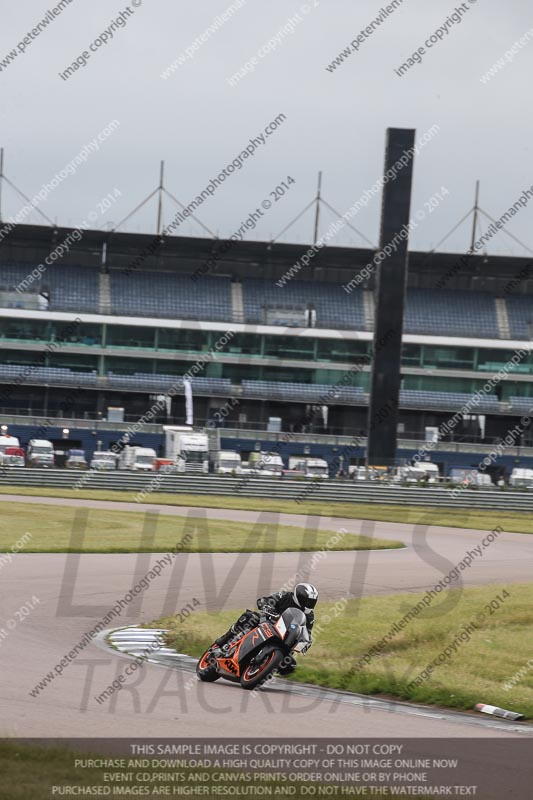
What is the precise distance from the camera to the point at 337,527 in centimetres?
3925

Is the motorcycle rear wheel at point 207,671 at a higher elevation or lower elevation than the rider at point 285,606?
lower

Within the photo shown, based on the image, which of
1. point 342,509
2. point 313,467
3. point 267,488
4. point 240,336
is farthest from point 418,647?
point 240,336

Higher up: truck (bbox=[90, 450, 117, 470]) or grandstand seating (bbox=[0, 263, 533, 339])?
grandstand seating (bbox=[0, 263, 533, 339])

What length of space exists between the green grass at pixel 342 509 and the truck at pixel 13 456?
1103 centimetres

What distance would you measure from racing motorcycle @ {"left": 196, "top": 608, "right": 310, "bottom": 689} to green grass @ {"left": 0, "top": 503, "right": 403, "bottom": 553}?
47.6 feet

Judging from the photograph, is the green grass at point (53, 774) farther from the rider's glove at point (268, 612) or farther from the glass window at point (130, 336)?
the glass window at point (130, 336)

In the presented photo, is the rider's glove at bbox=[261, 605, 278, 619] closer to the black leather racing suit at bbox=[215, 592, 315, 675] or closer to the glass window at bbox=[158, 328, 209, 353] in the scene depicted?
the black leather racing suit at bbox=[215, 592, 315, 675]

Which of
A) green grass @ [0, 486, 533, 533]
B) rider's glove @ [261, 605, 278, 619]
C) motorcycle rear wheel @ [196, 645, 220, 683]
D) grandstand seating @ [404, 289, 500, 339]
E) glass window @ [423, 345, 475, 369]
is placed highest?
grandstand seating @ [404, 289, 500, 339]

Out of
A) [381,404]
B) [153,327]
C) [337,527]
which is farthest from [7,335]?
[337,527]

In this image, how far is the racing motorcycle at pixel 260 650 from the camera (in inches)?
465

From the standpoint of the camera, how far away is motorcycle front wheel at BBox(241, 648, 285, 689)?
1194 centimetres

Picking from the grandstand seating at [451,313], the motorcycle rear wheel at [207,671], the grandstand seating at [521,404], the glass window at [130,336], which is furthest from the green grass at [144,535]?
the grandstand seating at [451,313]

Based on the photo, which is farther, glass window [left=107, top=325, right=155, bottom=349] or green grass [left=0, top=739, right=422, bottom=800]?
glass window [left=107, top=325, right=155, bottom=349]

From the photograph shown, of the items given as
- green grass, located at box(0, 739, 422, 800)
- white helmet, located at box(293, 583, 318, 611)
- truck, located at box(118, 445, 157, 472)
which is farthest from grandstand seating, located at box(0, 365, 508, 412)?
green grass, located at box(0, 739, 422, 800)
